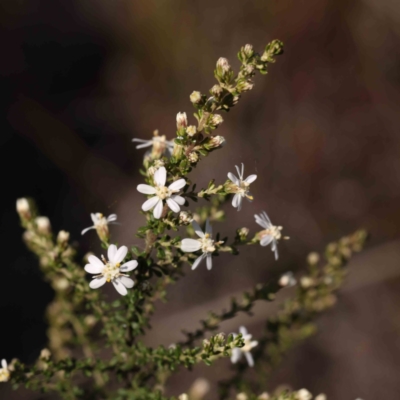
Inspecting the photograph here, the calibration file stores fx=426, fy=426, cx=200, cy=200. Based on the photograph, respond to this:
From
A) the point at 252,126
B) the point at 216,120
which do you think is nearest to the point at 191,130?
the point at 216,120

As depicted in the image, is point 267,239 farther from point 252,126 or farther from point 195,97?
point 252,126

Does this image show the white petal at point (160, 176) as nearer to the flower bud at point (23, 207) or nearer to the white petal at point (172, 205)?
the white petal at point (172, 205)

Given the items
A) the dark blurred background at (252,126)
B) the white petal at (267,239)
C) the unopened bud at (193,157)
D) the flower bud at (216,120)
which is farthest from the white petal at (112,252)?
the dark blurred background at (252,126)

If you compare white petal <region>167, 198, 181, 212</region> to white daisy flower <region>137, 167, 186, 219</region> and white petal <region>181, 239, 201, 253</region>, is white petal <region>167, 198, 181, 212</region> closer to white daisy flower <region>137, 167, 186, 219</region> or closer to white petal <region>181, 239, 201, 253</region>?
white daisy flower <region>137, 167, 186, 219</region>

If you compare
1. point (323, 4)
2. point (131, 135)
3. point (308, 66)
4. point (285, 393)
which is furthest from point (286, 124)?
point (285, 393)

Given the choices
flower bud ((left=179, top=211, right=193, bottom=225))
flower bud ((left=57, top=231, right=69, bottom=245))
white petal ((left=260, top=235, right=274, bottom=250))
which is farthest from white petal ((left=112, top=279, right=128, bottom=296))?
white petal ((left=260, top=235, right=274, bottom=250))

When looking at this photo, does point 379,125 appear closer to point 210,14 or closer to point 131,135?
point 210,14

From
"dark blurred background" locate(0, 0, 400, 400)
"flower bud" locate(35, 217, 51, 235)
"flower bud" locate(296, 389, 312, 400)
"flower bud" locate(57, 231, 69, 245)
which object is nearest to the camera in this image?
"flower bud" locate(296, 389, 312, 400)
